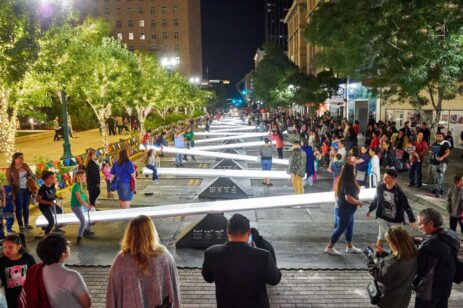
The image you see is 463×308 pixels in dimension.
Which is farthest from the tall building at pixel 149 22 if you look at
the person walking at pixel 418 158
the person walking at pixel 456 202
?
the person walking at pixel 456 202

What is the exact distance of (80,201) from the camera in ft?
26.4

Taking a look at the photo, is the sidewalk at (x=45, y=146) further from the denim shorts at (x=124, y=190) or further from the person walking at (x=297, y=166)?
the person walking at (x=297, y=166)

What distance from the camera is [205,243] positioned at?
773 cm

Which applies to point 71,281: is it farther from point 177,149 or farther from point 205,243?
point 177,149

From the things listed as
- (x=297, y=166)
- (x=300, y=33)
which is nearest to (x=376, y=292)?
(x=297, y=166)

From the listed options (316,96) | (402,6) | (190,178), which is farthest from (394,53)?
(316,96)

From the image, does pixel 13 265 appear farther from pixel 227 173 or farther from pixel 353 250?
pixel 227 173

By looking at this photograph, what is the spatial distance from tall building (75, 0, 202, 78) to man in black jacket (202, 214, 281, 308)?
117821 millimetres

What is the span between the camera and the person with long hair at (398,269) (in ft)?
12.9

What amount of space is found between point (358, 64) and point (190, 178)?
25.0ft

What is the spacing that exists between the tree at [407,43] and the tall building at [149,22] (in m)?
107

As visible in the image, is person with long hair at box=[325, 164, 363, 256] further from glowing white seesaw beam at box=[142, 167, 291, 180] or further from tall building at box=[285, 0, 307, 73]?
tall building at box=[285, 0, 307, 73]

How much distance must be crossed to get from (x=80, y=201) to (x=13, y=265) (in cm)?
388

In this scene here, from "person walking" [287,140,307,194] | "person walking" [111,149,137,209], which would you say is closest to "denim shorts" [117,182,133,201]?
"person walking" [111,149,137,209]
